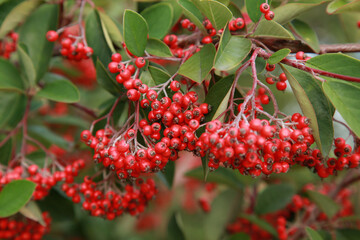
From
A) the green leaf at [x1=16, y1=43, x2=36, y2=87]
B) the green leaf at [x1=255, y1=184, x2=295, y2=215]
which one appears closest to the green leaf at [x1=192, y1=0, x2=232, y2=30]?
the green leaf at [x1=16, y1=43, x2=36, y2=87]

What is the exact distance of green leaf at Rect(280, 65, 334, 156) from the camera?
1268mm

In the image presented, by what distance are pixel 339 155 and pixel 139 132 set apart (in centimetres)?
83

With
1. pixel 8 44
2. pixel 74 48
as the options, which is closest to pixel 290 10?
pixel 74 48

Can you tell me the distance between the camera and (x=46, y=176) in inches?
76.4

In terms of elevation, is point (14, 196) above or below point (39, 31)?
below

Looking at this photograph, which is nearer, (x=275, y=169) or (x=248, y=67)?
(x=275, y=169)

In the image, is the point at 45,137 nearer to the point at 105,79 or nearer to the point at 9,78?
the point at 9,78

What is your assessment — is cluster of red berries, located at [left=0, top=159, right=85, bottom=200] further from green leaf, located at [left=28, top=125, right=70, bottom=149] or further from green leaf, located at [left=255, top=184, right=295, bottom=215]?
green leaf, located at [left=255, top=184, right=295, bottom=215]

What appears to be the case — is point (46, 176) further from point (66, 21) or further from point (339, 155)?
point (339, 155)

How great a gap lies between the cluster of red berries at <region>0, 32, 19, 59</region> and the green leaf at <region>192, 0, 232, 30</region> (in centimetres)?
160

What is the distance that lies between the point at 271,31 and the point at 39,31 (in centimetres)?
137

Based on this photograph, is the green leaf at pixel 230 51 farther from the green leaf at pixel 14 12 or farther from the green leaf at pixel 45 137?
the green leaf at pixel 45 137

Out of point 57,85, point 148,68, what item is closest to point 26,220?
point 57,85

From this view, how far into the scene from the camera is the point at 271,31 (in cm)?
138
